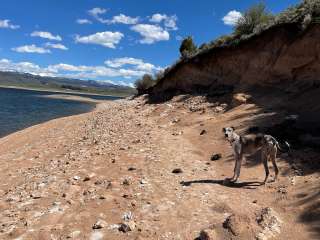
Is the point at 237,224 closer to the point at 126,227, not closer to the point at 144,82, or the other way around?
the point at 126,227

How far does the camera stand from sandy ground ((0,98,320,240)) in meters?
7.97

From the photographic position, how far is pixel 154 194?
389 inches

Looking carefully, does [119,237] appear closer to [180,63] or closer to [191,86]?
[191,86]

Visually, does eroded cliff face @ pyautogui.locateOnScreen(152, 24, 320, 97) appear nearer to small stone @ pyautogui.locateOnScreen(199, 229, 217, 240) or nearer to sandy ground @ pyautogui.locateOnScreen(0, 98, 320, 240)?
sandy ground @ pyautogui.locateOnScreen(0, 98, 320, 240)

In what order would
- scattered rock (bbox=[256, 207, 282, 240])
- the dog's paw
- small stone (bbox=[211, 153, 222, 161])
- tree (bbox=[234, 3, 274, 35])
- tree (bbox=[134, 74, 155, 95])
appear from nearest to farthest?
scattered rock (bbox=[256, 207, 282, 240]) → the dog's paw → small stone (bbox=[211, 153, 222, 161]) → tree (bbox=[234, 3, 274, 35]) → tree (bbox=[134, 74, 155, 95])

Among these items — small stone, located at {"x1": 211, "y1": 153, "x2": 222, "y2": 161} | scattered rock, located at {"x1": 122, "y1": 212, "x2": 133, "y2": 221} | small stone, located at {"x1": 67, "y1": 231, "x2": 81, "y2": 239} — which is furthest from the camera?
small stone, located at {"x1": 211, "y1": 153, "x2": 222, "y2": 161}

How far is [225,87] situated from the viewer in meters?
24.0

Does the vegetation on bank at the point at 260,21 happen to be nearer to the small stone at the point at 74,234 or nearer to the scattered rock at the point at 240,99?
the scattered rock at the point at 240,99

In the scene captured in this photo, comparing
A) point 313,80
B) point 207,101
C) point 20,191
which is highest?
point 313,80

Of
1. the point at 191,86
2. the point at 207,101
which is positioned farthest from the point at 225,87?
the point at 191,86

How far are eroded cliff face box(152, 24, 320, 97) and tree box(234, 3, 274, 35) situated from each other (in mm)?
1727

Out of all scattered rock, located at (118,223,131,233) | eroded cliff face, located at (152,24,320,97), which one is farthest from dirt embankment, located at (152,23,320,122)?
scattered rock, located at (118,223,131,233)

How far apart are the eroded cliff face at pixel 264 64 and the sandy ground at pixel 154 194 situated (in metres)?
4.49

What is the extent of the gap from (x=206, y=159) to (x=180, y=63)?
1707 cm
